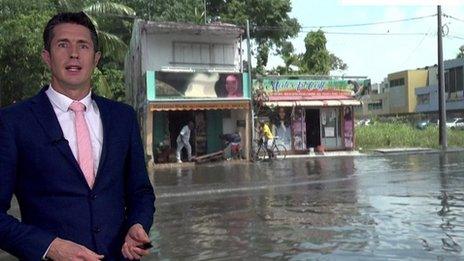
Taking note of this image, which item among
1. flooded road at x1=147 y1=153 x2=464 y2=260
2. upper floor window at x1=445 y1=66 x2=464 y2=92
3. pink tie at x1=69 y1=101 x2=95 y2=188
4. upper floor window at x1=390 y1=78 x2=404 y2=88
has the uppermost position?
upper floor window at x1=390 y1=78 x2=404 y2=88

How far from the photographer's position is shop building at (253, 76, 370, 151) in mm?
25719

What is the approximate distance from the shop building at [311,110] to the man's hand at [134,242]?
2276 centimetres

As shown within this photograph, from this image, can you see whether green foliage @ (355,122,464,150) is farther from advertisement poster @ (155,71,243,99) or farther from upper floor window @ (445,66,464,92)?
upper floor window @ (445,66,464,92)

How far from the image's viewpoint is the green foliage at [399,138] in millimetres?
29862

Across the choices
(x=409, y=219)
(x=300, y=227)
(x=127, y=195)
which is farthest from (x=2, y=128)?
(x=409, y=219)

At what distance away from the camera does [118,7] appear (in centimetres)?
2705

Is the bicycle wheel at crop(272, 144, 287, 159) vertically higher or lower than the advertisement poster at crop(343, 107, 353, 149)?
lower

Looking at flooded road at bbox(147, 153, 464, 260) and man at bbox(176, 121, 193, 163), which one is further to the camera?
man at bbox(176, 121, 193, 163)

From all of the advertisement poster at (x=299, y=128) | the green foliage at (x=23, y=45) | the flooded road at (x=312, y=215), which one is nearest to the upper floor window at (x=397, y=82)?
the advertisement poster at (x=299, y=128)

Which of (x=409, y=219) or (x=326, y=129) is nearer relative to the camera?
(x=409, y=219)

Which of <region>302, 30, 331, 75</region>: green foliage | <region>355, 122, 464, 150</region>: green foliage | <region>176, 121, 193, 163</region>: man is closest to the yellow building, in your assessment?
<region>355, 122, 464, 150</region>: green foliage

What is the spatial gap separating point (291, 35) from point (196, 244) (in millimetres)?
30268

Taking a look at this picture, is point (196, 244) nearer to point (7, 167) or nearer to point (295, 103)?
point (7, 167)

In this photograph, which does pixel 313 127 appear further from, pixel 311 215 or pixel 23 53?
pixel 311 215
